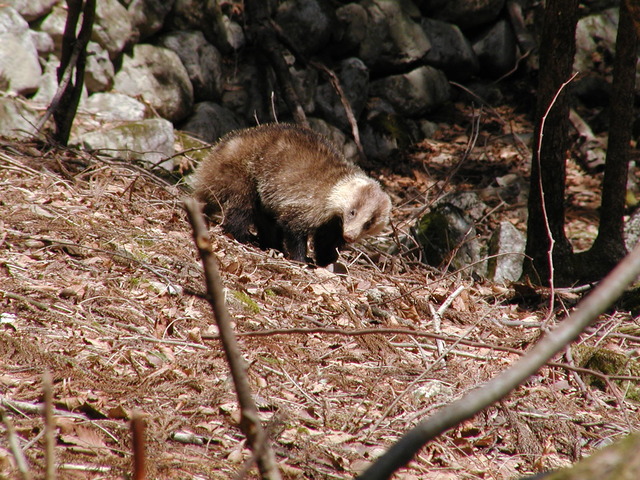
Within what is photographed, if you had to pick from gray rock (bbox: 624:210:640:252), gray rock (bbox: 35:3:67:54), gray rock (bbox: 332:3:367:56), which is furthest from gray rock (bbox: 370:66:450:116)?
gray rock (bbox: 624:210:640:252)

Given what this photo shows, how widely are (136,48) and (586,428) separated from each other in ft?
25.8

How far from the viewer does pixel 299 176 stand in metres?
6.19

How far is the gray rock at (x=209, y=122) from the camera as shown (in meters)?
9.25

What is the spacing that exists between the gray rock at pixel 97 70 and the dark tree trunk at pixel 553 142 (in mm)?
5638

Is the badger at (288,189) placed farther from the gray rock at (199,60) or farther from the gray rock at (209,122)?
the gray rock at (199,60)

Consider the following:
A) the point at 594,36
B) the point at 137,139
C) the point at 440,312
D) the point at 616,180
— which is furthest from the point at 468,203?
the point at 594,36

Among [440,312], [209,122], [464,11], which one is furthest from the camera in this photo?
[464,11]

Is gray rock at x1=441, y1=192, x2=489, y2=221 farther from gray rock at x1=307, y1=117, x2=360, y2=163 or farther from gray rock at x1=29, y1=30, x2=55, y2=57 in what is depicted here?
gray rock at x1=29, y1=30, x2=55, y2=57

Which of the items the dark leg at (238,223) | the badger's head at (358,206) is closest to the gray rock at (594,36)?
the badger's head at (358,206)

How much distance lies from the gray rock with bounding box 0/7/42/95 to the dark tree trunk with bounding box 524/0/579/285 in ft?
19.3

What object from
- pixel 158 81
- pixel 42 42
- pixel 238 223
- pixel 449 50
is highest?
pixel 42 42

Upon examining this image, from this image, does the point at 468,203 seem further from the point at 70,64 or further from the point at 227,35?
the point at 70,64

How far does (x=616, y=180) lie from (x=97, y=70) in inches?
256

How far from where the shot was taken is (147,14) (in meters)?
8.94
